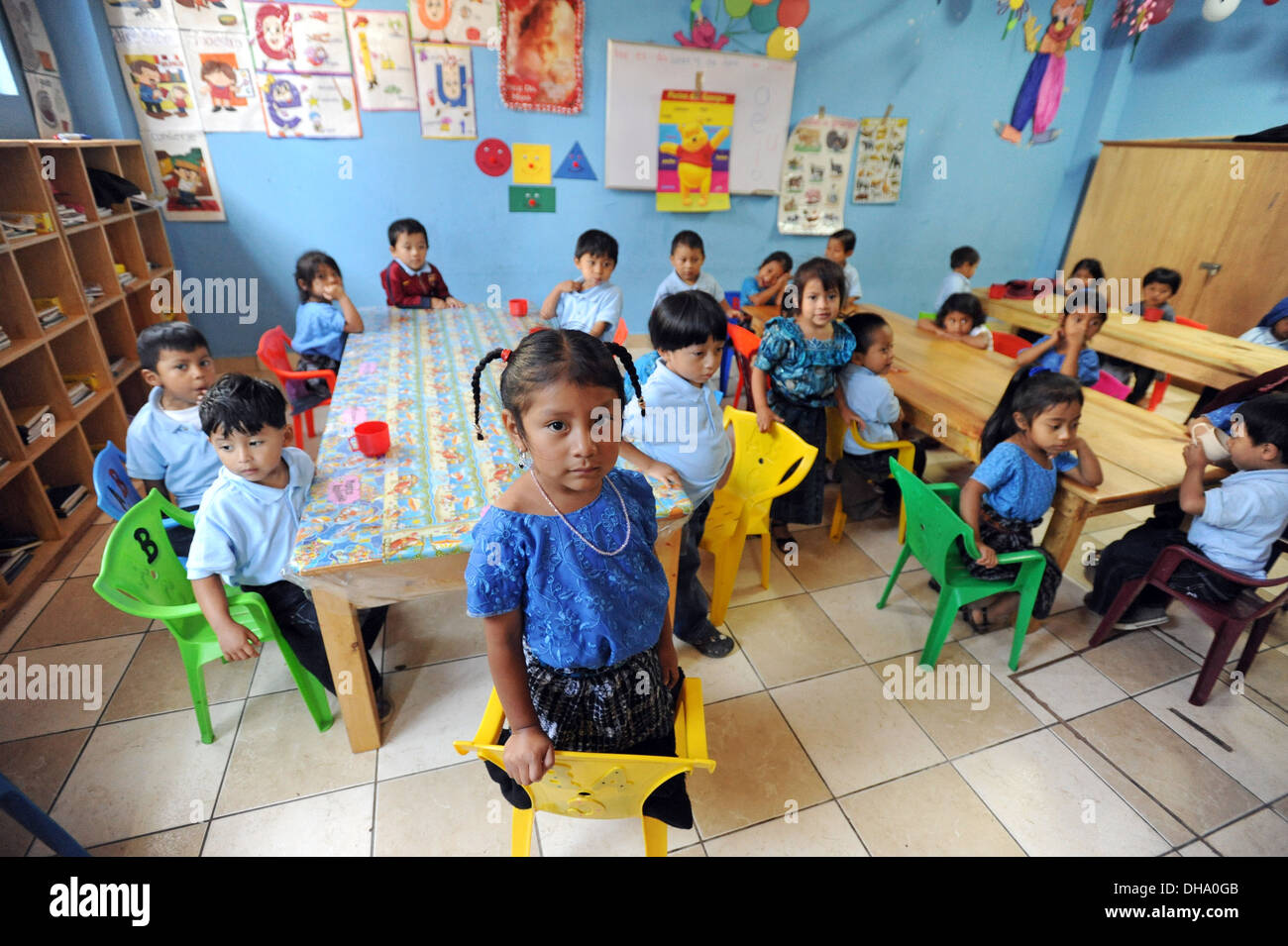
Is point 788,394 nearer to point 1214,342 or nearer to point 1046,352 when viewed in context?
point 1046,352

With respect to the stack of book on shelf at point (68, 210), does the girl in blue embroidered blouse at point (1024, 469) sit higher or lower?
lower

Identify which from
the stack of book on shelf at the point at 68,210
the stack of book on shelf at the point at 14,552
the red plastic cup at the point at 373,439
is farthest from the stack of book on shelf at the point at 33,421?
the red plastic cup at the point at 373,439

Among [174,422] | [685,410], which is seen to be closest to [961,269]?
[685,410]

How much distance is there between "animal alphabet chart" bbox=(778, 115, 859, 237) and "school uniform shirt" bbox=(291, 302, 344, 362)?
3.68 metres

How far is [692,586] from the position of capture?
2104 millimetres

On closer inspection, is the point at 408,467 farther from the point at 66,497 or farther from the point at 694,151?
the point at 694,151

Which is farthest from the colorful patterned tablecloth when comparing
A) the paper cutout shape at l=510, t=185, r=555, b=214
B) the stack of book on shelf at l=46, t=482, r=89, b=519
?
the paper cutout shape at l=510, t=185, r=555, b=214

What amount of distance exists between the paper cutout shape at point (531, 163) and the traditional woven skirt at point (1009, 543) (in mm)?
3873

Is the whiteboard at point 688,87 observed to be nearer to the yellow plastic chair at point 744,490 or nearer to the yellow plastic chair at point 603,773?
the yellow plastic chair at point 744,490

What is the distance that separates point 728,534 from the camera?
2.15 m

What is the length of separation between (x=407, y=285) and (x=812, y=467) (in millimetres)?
2440

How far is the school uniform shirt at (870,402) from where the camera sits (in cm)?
248

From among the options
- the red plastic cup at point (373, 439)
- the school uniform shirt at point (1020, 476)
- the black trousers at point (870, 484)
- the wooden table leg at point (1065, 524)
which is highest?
the red plastic cup at point (373, 439)

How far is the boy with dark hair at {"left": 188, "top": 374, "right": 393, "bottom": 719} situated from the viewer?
1480mm
